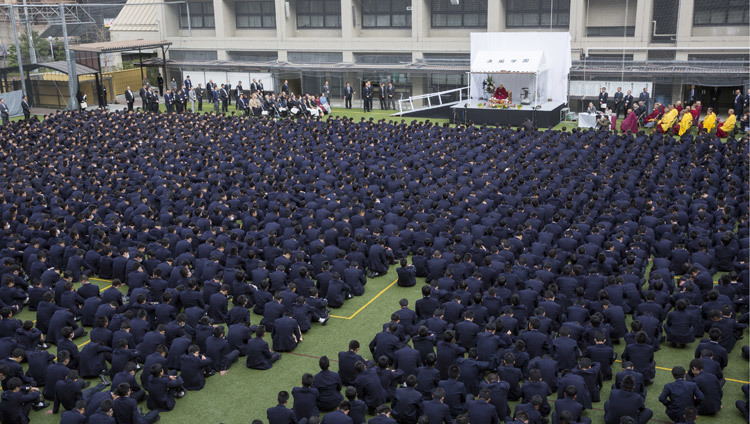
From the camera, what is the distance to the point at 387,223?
57.2 ft

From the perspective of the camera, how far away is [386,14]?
1825 inches

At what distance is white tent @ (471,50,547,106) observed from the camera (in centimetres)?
3447

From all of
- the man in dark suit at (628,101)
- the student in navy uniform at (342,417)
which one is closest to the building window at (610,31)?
the man in dark suit at (628,101)

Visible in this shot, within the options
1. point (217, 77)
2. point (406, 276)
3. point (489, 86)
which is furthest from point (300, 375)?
point (217, 77)

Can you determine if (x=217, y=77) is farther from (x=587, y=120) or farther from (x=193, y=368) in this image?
(x=193, y=368)

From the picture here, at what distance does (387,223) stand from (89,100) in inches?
1278

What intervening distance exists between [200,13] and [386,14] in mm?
14477

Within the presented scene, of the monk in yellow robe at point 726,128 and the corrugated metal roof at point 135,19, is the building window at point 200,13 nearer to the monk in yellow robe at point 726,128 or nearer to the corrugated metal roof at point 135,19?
the corrugated metal roof at point 135,19

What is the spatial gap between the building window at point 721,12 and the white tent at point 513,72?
9.73 m

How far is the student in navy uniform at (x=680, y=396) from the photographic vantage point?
9.53m

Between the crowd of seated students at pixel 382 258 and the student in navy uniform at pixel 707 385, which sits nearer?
the student in navy uniform at pixel 707 385

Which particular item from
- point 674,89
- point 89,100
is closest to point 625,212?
point 674,89

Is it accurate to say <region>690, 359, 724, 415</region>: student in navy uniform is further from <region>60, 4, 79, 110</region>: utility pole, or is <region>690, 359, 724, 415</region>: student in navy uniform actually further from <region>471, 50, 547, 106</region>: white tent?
<region>60, 4, 79, 110</region>: utility pole

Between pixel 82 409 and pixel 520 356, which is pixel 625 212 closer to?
pixel 520 356
